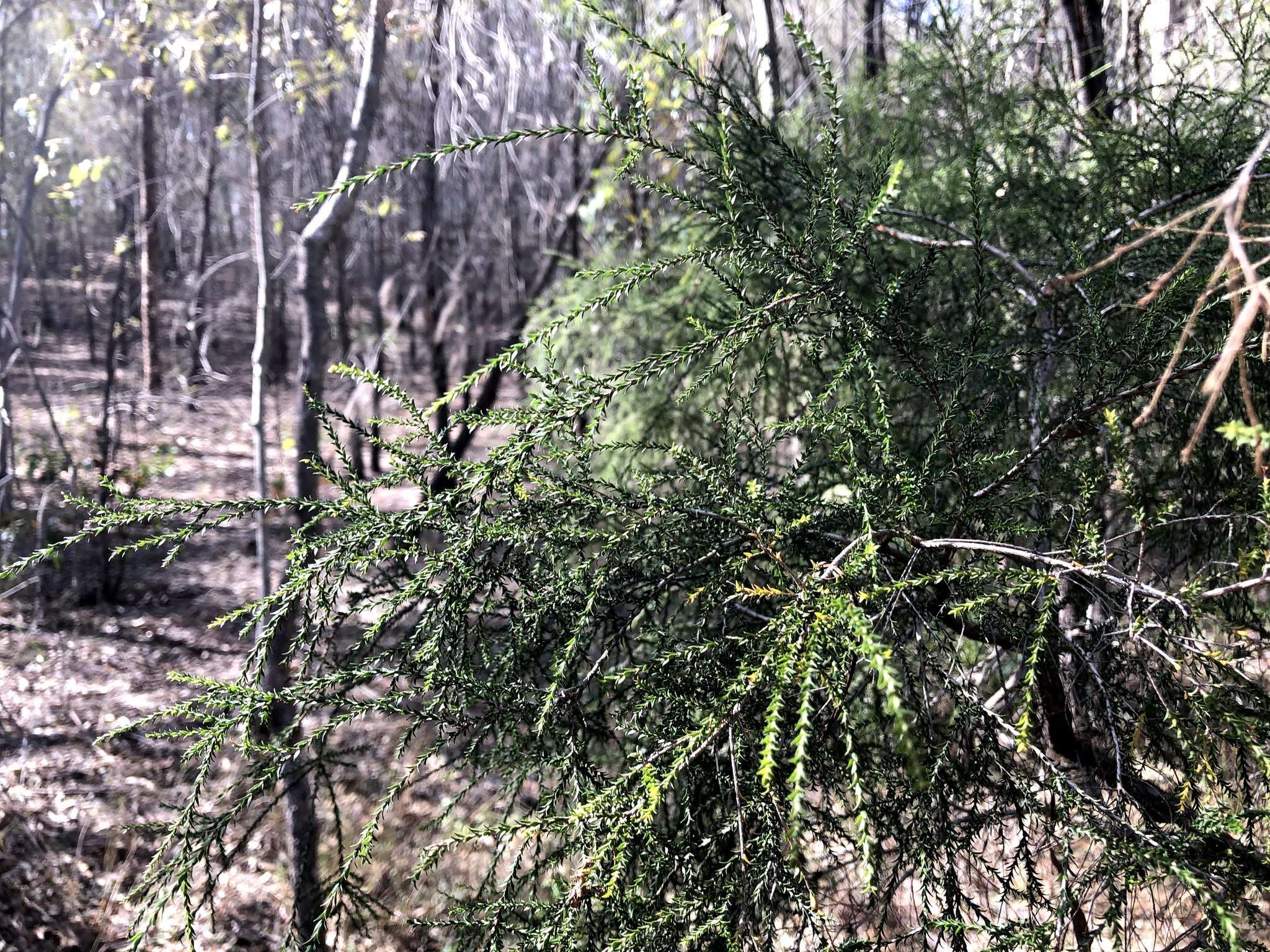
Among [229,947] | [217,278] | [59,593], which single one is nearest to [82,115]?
[217,278]

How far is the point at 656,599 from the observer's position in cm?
169

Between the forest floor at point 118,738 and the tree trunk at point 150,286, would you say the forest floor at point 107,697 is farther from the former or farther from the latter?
the tree trunk at point 150,286

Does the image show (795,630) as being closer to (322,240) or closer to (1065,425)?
(1065,425)

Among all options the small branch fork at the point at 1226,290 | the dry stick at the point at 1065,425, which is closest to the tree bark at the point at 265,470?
the dry stick at the point at 1065,425

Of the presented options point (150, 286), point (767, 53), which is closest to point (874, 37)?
point (767, 53)

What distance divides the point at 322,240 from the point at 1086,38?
325 cm

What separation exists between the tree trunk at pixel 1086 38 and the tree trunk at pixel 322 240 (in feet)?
9.25

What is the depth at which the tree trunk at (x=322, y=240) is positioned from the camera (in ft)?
11.8

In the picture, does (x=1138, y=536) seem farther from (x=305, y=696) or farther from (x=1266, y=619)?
(x=305, y=696)

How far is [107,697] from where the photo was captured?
643 centimetres

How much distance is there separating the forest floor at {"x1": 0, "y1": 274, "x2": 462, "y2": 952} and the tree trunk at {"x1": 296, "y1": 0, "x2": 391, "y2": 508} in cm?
143

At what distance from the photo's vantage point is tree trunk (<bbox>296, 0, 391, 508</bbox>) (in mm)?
3598

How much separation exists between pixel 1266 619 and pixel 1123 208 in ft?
4.72

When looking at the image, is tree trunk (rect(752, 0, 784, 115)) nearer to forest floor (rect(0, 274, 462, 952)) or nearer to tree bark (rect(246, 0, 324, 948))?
tree bark (rect(246, 0, 324, 948))
